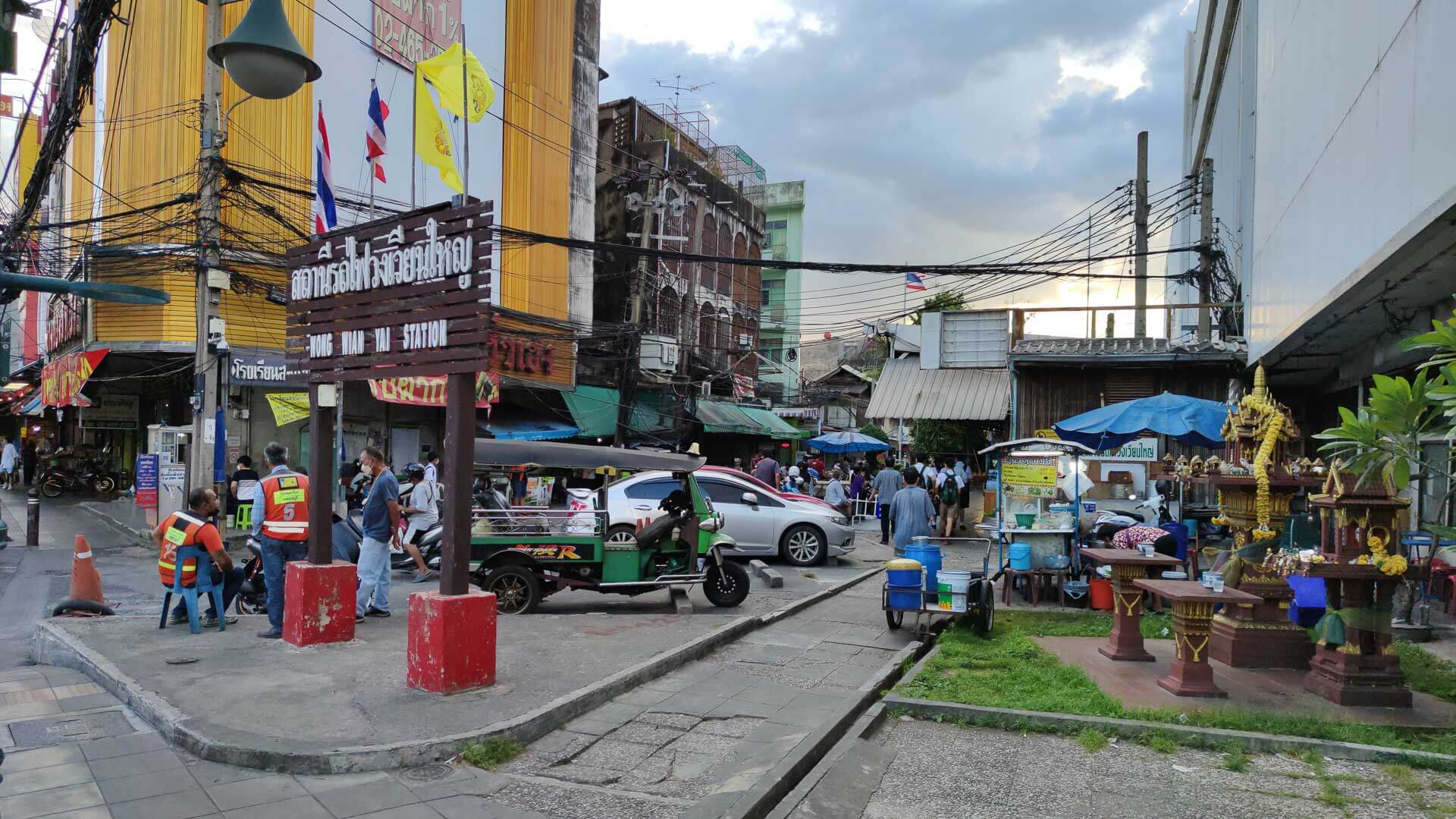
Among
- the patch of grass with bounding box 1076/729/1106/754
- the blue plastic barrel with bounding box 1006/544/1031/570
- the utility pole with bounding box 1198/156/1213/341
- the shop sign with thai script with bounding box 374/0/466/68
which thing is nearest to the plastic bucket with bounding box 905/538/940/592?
the blue plastic barrel with bounding box 1006/544/1031/570

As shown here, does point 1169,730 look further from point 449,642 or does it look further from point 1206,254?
point 1206,254

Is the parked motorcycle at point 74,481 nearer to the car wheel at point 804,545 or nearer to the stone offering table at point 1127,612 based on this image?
the car wheel at point 804,545

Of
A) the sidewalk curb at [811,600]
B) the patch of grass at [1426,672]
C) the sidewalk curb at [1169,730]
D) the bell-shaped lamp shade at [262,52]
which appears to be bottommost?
the sidewalk curb at [811,600]

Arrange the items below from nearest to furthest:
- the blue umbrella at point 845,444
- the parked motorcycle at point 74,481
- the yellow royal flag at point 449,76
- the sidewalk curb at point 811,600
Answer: the sidewalk curb at point 811,600 < the yellow royal flag at point 449,76 < the parked motorcycle at point 74,481 < the blue umbrella at point 845,444

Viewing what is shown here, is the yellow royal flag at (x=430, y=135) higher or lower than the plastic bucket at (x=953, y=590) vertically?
higher

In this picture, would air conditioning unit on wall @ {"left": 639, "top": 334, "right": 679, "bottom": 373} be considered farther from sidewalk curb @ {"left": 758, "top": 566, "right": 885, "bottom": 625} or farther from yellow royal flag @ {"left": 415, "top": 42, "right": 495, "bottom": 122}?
yellow royal flag @ {"left": 415, "top": 42, "right": 495, "bottom": 122}

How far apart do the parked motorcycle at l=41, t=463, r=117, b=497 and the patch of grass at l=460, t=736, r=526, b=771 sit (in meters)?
26.7

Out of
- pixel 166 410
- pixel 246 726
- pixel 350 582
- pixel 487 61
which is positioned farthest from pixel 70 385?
pixel 246 726

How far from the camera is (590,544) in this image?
10539mm

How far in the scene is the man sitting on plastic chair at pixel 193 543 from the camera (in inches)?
323

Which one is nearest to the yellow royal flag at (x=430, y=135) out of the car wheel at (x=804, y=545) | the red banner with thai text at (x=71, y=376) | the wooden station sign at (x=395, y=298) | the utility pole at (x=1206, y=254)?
the wooden station sign at (x=395, y=298)

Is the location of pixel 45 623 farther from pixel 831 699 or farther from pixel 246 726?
pixel 831 699

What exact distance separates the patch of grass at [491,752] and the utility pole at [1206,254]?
54.6 feet

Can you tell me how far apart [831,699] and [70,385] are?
2023cm
